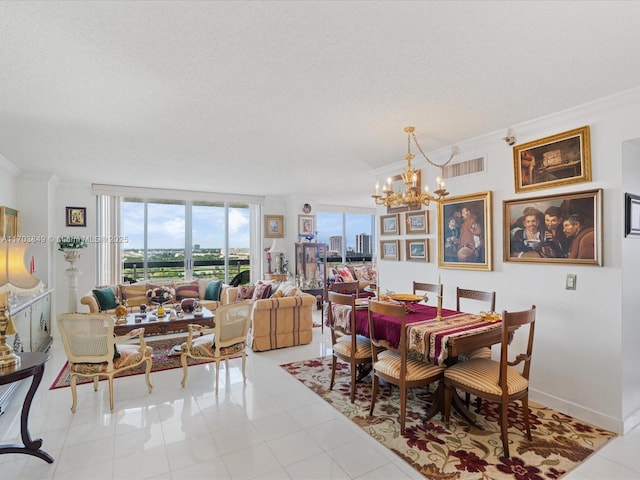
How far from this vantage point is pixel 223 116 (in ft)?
9.69

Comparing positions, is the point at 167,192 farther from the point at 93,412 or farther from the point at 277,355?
the point at 93,412

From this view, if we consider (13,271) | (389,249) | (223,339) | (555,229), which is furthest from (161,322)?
(555,229)

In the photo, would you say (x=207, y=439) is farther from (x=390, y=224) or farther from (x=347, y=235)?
(x=347, y=235)

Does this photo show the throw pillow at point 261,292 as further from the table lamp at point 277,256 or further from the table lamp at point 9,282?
the table lamp at point 9,282

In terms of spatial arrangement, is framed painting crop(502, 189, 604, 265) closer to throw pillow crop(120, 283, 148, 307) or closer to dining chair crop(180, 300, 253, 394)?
dining chair crop(180, 300, 253, 394)

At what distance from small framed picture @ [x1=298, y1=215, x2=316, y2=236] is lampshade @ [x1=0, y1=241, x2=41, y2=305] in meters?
5.75

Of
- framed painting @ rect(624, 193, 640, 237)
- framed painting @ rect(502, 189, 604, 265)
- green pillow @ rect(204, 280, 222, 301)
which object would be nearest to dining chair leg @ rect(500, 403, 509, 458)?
framed painting @ rect(502, 189, 604, 265)

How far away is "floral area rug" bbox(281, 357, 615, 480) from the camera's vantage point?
7.05ft

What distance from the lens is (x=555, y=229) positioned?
2961mm

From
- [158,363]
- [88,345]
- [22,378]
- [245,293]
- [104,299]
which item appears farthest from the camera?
[245,293]

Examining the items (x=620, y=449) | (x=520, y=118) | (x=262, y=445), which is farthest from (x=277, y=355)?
(x=520, y=118)

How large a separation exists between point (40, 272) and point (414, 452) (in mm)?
5682

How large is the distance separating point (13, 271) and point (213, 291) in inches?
167

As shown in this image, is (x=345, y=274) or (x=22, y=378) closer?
(x=22, y=378)
